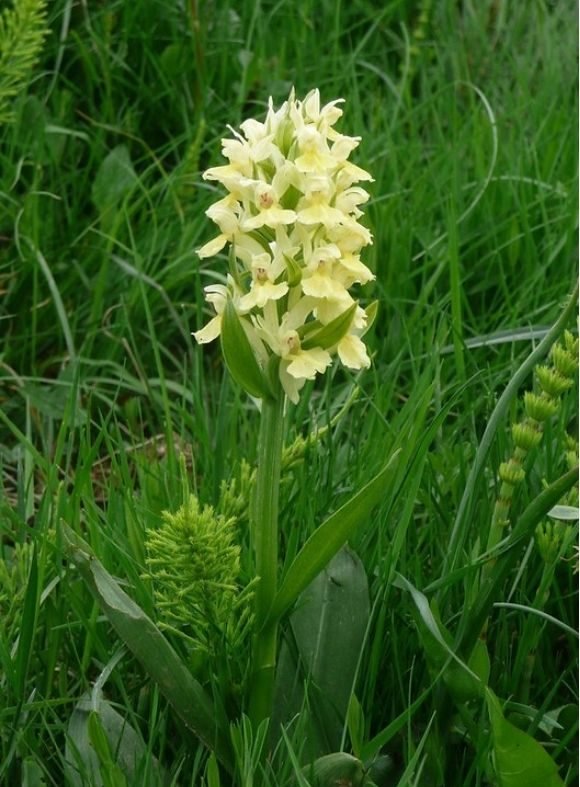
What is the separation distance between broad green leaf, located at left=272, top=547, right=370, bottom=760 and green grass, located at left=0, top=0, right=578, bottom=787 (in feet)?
0.10

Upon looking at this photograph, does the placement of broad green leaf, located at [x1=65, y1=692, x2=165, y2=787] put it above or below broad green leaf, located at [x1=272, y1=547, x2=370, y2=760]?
below

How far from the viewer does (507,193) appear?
105 inches

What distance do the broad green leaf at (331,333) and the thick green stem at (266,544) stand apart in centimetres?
7

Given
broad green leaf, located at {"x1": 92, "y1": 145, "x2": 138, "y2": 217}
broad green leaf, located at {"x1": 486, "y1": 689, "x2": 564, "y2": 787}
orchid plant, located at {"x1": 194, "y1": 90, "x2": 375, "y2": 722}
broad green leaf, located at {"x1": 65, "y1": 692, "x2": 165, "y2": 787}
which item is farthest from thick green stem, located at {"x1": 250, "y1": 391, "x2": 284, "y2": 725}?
broad green leaf, located at {"x1": 92, "y1": 145, "x2": 138, "y2": 217}

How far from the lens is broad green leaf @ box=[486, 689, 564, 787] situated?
1.25 metres

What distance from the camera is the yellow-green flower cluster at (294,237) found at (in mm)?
1295

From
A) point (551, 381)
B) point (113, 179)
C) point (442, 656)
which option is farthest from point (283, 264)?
point (113, 179)

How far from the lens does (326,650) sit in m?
1.48

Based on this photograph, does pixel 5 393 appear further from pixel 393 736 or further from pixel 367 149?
pixel 393 736

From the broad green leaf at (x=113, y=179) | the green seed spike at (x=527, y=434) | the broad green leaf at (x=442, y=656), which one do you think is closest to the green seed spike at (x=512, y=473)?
the green seed spike at (x=527, y=434)

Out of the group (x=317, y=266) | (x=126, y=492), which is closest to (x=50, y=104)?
(x=126, y=492)

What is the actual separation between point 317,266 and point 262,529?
0.31m

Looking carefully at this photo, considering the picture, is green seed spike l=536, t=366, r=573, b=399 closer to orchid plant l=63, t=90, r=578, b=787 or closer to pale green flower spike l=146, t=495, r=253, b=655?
orchid plant l=63, t=90, r=578, b=787

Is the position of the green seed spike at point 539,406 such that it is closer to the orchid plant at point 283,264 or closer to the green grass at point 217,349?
the green grass at point 217,349
